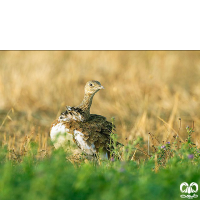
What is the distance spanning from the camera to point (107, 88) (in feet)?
38.5

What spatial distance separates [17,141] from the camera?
7562 millimetres

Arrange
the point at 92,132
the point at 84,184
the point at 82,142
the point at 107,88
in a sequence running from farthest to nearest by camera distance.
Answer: the point at 107,88 → the point at 92,132 → the point at 82,142 → the point at 84,184

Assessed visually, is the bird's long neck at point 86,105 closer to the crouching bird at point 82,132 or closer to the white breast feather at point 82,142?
the crouching bird at point 82,132

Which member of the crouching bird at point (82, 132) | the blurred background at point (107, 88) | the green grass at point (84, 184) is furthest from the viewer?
the blurred background at point (107, 88)

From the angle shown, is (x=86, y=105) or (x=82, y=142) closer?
(x=82, y=142)

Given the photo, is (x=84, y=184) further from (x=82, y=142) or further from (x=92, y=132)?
(x=92, y=132)

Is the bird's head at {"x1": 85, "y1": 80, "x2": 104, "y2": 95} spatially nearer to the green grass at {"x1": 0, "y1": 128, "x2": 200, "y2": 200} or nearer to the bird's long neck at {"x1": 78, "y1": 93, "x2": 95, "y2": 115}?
the bird's long neck at {"x1": 78, "y1": 93, "x2": 95, "y2": 115}

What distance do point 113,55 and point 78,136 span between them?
345 inches

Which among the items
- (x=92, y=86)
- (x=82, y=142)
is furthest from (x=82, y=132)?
(x=92, y=86)

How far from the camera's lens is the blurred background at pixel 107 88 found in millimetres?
9094

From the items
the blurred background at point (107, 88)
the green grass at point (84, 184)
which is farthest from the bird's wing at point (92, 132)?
the blurred background at point (107, 88)

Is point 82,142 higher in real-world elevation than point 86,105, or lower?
lower
